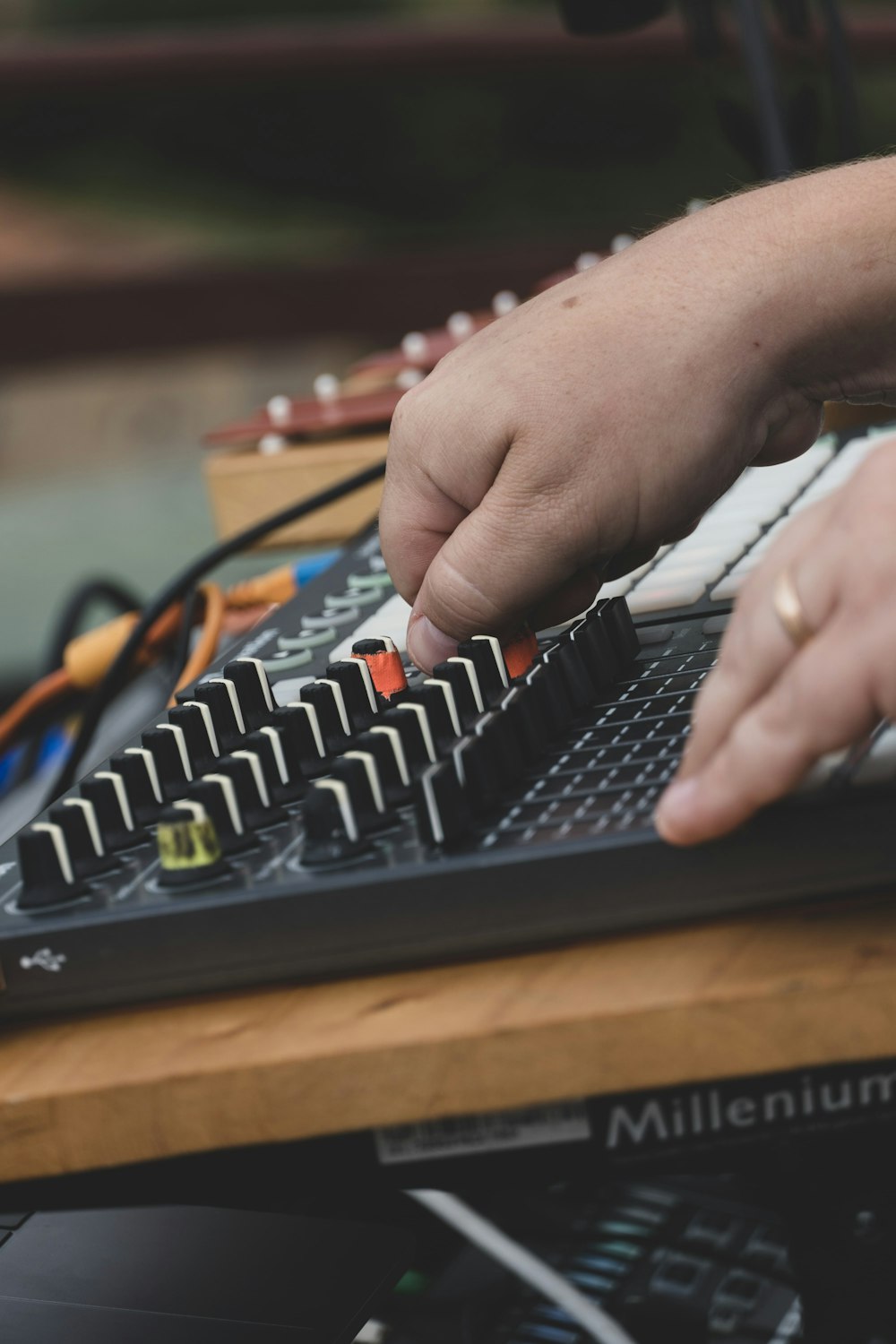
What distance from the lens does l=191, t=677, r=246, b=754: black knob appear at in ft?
1.71

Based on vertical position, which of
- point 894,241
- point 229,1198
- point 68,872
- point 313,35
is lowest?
point 229,1198

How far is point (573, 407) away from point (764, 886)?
233 mm

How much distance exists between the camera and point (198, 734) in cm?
51

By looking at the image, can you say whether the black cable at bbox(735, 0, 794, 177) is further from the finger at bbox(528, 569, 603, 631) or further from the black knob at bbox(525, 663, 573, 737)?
the black knob at bbox(525, 663, 573, 737)

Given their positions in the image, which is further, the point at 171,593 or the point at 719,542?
the point at 171,593

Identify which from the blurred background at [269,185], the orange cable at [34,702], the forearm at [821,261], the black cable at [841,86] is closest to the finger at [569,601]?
the forearm at [821,261]

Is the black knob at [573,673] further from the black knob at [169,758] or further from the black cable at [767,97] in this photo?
the black cable at [767,97]

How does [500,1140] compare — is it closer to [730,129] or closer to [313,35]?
[730,129]

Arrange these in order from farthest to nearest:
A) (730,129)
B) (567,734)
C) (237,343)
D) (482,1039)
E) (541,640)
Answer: (237,343) → (730,129) → (541,640) → (567,734) → (482,1039)

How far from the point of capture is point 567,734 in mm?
481

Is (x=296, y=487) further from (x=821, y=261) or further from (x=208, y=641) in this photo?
(x=821, y=261)

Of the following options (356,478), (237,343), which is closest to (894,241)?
(356,478)

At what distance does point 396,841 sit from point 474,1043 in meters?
0.07

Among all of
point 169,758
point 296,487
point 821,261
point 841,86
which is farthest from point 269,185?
point 169,758
